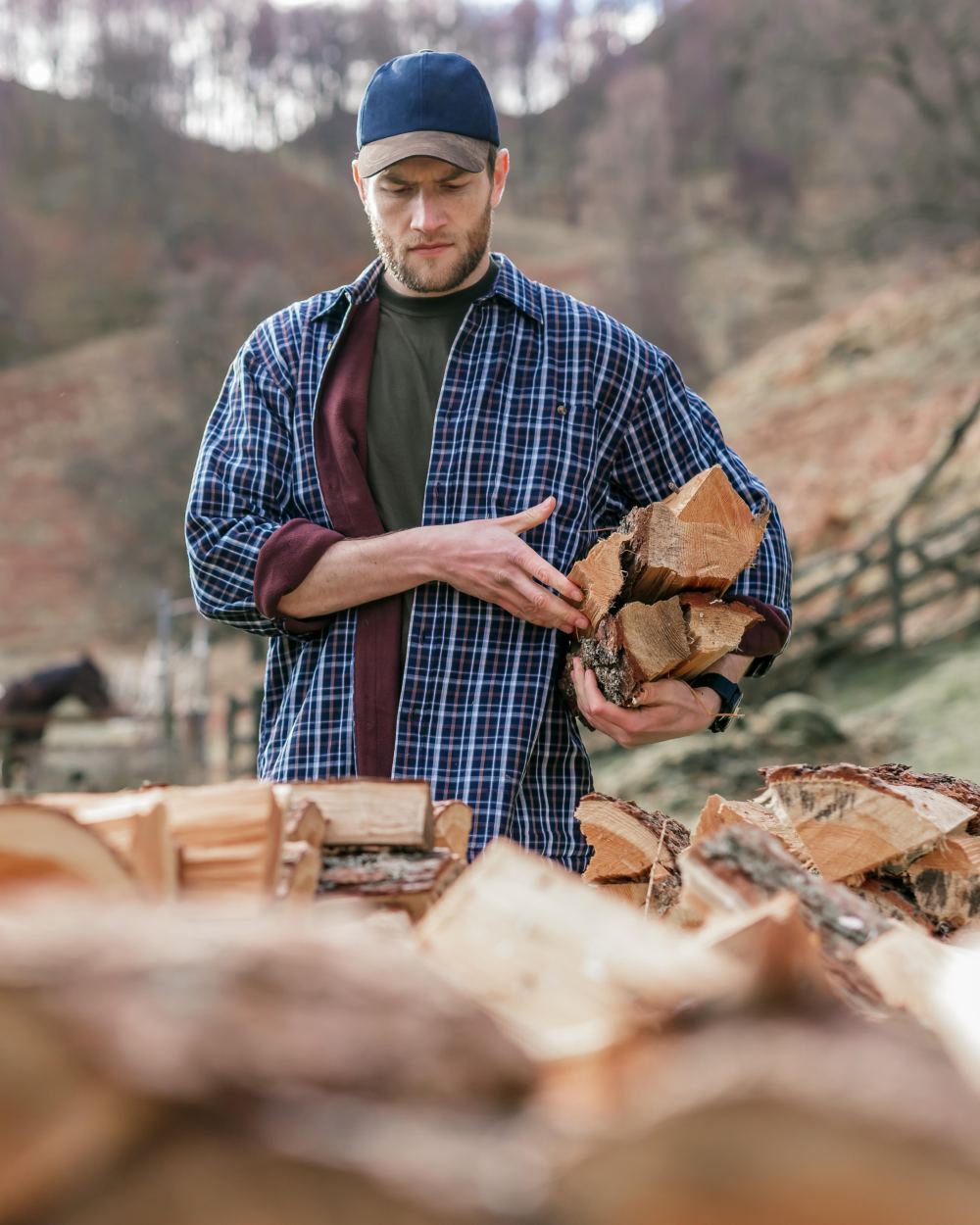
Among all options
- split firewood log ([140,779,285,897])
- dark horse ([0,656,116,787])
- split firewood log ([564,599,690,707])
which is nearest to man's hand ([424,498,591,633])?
split firewood log ([564,599,690,707])

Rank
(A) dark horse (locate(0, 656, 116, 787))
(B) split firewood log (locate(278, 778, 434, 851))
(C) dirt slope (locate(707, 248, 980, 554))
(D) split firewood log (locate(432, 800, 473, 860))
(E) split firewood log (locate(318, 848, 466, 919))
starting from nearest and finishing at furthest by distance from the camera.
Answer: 1. (E) split firewood log (locate(318, 848, 466, 919))
2. (B) split firewood log (locate(278, 778, 434, 851))
3. (D) split firewood log (locate(432, 800, 473, 860))
4. (A) dark horse (locate(0, 656, 116, 787))
5. (C) dirt slope (locate(707, 248, 980, 554))

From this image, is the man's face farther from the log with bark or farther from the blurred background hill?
the blurred background hill

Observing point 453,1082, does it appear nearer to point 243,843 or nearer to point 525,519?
point 243,843

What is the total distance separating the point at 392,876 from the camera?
5.34ft

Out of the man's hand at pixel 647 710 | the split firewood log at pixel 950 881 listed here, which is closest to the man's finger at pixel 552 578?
the man's hand at pixel 647 710

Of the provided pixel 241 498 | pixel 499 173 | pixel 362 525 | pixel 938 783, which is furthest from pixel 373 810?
pixel 499 173

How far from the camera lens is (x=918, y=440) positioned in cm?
1930

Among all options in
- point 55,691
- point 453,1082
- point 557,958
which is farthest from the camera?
point 55,691

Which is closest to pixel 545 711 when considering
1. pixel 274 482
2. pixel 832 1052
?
pixel 274 482

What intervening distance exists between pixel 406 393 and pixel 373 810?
1256 millimetres

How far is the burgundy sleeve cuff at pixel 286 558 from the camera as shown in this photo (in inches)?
98.9

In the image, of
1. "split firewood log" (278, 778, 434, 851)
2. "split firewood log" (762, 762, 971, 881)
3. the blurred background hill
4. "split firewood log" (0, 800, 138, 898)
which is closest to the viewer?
"split firewood log" (0, 800, 138, 898)

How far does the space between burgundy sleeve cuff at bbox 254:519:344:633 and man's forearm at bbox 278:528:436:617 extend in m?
0.02

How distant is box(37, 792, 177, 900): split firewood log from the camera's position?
131cm
